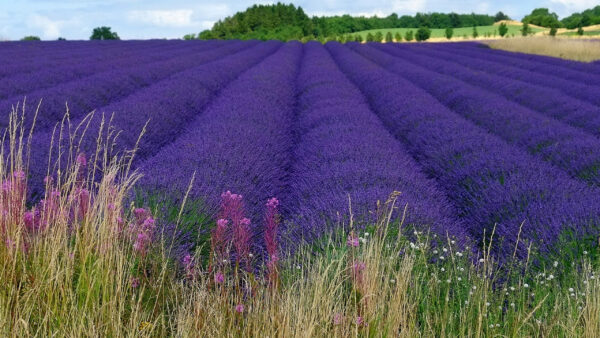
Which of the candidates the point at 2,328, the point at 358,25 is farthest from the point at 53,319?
the point at 358,25

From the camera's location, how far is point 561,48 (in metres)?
22.6

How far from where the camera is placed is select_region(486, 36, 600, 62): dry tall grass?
68.9ft

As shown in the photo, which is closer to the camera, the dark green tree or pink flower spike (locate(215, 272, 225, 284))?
pink flower spike (locate(215, 272, 225, 284))

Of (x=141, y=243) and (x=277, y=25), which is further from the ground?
(x=277, y=25)

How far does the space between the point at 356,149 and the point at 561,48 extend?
68.0 feet

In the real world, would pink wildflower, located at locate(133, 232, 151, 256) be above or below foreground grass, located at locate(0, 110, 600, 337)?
above

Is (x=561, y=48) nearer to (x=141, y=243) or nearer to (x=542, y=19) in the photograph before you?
(x=141, y=243)

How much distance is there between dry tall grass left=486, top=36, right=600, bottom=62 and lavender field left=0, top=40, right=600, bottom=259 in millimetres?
11663

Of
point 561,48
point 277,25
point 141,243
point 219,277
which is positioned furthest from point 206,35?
point 219,277

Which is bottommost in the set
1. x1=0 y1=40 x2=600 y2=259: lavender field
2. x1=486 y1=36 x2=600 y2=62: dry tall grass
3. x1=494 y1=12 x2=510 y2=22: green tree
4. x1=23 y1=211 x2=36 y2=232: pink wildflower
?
x1=486 y1=36 x2=600 y2=62: dry tall grass

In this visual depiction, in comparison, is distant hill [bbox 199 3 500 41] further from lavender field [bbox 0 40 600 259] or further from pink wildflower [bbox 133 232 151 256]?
pink wildflower [bbox 133 232 151 256]

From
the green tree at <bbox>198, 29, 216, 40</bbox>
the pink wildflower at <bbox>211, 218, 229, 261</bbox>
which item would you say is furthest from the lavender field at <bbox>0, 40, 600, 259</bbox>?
the green tree at <bbox>198, 29, 216, 40</bbox>

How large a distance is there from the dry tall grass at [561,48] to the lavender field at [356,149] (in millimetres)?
11663

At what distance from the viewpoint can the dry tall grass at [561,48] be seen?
21.0m
